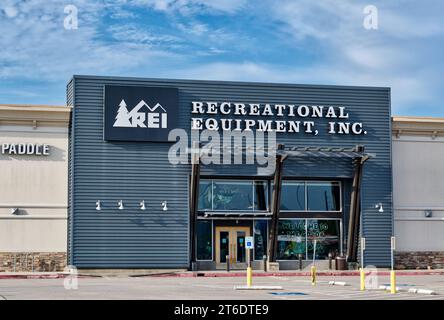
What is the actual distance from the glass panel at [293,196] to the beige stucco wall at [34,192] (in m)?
11.8

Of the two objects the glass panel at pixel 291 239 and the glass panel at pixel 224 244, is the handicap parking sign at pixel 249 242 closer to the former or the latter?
the glass panel at pixel 224 244

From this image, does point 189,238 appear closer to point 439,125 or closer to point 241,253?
point 241,253

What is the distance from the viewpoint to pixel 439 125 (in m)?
47.0

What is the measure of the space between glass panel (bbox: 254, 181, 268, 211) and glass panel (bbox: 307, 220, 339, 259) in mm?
2769

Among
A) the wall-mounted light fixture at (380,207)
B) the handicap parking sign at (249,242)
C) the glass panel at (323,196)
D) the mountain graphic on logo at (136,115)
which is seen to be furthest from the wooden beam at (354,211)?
the mountain graphic on logo at (136,115)

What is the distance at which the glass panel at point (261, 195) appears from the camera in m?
45.2

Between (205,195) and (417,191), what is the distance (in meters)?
12.0

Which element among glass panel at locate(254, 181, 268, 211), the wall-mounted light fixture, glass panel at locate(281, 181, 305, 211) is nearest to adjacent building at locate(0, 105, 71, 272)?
glass panel at locate(254, 181, 268, 211)

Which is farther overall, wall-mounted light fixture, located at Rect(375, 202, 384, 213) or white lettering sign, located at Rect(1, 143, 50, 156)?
wall-mounted light fixture, located at Rect(375, 202, 384, 213)

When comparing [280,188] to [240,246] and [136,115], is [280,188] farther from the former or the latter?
[136,115]

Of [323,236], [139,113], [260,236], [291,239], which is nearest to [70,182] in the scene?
[139,113]

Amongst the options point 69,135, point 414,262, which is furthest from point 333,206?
point 69,135

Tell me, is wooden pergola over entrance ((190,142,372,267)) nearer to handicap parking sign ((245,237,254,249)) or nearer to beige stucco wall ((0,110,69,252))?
handicap parking sign ((245,237,254,249))

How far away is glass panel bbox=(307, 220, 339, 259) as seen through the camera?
4581 cm
